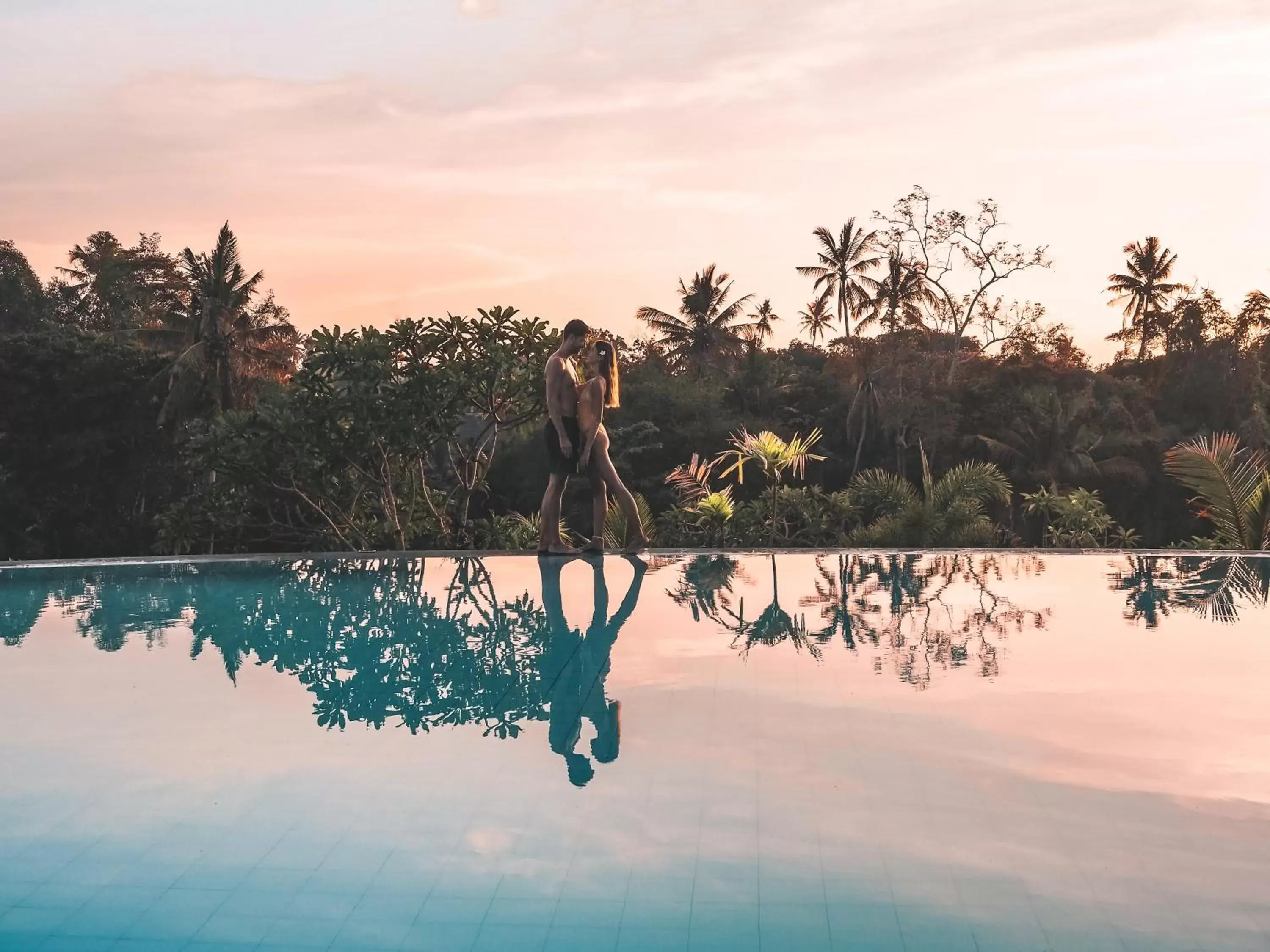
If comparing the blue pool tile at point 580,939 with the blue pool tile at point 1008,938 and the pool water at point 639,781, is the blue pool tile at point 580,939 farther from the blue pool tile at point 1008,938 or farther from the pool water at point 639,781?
the blue pool tile at point 1008,938

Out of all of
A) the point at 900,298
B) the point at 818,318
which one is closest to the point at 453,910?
the point at 900,298

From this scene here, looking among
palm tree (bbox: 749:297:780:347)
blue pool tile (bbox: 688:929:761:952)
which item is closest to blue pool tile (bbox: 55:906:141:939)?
blue pool tile (bbox: 688:929:761:952)

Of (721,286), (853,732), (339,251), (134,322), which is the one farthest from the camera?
(721,286)

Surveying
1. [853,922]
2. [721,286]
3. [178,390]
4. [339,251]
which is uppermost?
[721,286]

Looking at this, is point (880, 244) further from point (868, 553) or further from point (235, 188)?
point (868, 553)

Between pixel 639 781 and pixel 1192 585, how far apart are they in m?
5.22

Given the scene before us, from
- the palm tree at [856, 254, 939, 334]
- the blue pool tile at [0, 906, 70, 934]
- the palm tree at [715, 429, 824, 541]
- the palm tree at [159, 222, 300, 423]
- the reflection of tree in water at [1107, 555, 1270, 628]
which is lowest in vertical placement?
the blue pool tile at [0, 906, 70, 934]

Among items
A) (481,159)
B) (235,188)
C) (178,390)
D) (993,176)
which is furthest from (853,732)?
(993,176)

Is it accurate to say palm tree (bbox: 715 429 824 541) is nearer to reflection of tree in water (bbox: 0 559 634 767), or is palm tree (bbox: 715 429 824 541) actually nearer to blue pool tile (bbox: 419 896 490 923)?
reflection of tree in water (bbox: 0 559 634 767)

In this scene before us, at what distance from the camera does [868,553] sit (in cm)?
928

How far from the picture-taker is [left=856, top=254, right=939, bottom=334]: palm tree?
35750mm

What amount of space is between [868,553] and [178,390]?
19.7 metres

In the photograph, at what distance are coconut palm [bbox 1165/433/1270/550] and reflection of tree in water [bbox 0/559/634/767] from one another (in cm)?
577

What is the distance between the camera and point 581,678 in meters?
4.53
